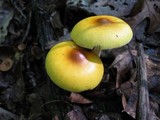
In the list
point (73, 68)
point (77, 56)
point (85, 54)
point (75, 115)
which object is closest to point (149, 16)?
point (85, 54)

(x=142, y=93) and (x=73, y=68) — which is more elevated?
(x=73, y=68)

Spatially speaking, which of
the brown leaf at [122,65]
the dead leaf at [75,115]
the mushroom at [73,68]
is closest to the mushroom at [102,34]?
the mushroom at [73,68]

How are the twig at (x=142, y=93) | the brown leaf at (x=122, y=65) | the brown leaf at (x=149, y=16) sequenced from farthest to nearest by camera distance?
the brown leaf at (x=149, y=16) → the brown leaf at (x=122, y=65) → the twig at (x=142, y=93)

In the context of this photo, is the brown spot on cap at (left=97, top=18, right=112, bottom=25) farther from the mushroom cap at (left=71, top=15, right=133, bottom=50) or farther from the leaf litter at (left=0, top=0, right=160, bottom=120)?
the leaf litter at (left=0, top=0, right=160, bottom=120)

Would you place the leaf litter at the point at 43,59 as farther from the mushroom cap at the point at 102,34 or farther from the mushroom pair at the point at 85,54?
the mushroom cap at the point at 102,34

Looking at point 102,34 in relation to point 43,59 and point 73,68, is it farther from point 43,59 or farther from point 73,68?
point 43,59

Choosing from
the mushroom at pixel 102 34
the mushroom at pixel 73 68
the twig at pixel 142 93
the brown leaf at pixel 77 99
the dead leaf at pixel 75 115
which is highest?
the mushroom at pixel 102 34

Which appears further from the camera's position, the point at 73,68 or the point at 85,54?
the point at 85,54

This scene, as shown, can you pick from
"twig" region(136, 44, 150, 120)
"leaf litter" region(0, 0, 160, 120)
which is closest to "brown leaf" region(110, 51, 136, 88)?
"leaf litter" region(0, 0, 160, 120)

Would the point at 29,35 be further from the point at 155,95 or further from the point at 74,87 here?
the point at 155,95
